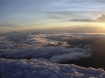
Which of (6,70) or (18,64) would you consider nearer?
(6,70)

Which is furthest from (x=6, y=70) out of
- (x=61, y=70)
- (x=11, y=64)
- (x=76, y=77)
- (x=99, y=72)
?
(x=99, y=72)

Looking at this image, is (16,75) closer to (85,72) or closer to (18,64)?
(18,64)

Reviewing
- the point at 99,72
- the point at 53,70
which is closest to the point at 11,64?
the point at 53,70

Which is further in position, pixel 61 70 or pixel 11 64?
pixel 11 64

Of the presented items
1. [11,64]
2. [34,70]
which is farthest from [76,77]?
[11,64]

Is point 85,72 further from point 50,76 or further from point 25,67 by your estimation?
point 25,67

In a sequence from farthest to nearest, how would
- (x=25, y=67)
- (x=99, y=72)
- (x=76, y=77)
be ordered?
(x=25, y=67), (x=99, y=72), (x=76, y=77)

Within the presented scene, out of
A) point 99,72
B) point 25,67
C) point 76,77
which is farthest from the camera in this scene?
point 25,67
